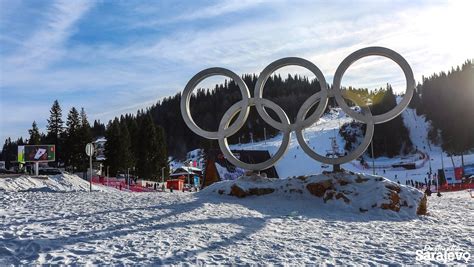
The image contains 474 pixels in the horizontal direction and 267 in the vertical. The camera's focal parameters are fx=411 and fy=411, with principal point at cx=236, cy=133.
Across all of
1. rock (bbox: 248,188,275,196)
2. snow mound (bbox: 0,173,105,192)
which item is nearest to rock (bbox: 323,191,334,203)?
rock (bbox: 248,188,275,196)

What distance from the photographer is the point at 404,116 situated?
142 meters

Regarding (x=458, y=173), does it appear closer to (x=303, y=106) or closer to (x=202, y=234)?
(x=303, y=106)

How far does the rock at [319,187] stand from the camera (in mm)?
17422

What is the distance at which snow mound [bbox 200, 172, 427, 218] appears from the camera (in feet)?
51.1

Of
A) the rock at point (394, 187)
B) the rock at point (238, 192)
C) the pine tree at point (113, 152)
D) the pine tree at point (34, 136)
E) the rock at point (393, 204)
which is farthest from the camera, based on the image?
the pine tree at point (34, 136)

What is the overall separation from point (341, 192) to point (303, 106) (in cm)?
501

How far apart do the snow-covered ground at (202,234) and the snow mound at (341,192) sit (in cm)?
78

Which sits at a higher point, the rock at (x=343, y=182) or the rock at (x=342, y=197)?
the rock at (x=343, y=182)

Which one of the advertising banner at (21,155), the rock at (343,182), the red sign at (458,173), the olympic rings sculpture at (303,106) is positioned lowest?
the red sign at (458,173)

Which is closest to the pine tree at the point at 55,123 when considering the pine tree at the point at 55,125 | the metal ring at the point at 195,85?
the pine tree at the point at 55,125

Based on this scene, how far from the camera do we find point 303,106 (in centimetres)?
1994

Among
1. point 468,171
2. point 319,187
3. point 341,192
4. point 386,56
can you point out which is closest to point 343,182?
point 341,192

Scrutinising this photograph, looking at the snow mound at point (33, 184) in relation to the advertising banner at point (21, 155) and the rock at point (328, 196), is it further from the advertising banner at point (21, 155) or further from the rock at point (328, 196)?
the rock at point (328, 196)

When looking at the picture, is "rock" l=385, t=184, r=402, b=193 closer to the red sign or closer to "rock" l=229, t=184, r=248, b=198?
"rock" l=229, t=184, r=248, b=198
